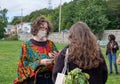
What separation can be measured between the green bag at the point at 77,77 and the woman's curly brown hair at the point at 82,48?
0.75ft

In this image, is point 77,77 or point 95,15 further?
point 95,15

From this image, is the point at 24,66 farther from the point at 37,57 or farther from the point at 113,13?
the point at 113,13

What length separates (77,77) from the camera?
4.93 metres

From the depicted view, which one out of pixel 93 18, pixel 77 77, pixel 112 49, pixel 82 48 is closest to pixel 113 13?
pixel 93 18

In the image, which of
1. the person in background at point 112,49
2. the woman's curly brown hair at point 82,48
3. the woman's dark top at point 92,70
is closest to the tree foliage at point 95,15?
the person in background at point 112,49

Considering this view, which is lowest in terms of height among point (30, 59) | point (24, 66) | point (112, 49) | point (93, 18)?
point (93, 18)

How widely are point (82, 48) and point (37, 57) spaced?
1.49m

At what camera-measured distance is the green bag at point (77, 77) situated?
Result: 4.93m

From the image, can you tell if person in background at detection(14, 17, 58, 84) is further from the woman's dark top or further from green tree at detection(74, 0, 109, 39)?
green tree at detection(74, 0, 109, 39)

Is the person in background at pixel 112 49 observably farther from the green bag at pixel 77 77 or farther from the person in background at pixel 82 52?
the green bag at pixel 77 77

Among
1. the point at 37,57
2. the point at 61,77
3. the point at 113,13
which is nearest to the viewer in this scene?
the point at 61,77

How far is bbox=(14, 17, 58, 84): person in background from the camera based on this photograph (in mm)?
6465

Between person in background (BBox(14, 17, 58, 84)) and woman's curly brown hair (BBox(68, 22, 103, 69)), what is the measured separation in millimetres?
1229

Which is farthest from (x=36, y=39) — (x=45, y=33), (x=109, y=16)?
(x=109, y=16)
